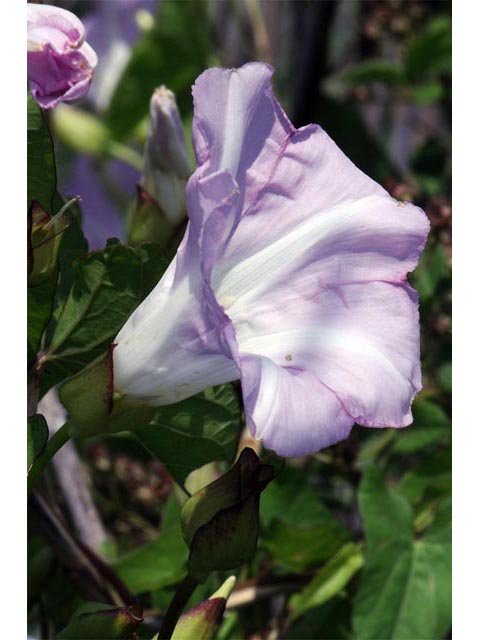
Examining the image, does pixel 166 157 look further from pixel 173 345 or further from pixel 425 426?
pixel 425 426

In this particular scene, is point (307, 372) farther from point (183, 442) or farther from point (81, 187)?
point (81, 187)

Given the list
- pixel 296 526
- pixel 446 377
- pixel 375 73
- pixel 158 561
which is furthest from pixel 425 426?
pixel 375 73

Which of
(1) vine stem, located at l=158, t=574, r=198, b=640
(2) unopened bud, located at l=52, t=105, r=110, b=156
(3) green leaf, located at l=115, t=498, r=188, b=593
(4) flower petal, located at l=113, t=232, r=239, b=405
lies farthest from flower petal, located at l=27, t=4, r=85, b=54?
Answer: (2) unopened bud, located at l=52, t=105, r=110, b=156

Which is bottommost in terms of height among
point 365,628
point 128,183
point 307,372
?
point 365,628

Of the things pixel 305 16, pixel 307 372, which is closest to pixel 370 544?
pixel 307 372

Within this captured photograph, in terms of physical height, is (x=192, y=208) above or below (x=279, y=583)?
above

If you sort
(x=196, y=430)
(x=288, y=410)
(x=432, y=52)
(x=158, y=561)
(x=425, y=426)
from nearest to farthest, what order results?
1. (x=288, y=410)
2. (x=196, y=430)
3. (x=158, y=561)
4. (x=425, y=426)
5. (x=432, y=52)

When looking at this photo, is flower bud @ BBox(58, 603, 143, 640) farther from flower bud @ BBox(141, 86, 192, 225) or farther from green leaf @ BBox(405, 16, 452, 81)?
green leaf @ BBox(405, 16, 452, 81)
